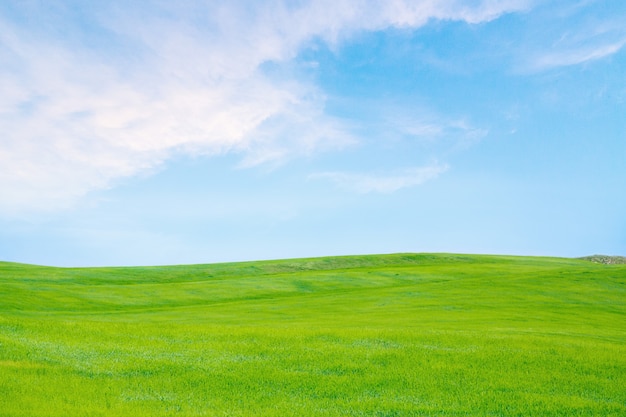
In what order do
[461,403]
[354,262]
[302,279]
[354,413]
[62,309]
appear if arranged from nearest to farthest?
[354,413]
[461,403]
[62,309]
[302,279]
[354,262]

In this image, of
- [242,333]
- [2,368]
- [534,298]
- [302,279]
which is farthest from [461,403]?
[302,279]

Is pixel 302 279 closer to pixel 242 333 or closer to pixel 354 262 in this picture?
pixel 354 262

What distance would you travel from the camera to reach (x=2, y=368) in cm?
1527

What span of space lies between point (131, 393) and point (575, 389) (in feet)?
38.2

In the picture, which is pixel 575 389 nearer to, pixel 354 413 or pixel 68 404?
pixel 354 413

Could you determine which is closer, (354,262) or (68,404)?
(68,404)

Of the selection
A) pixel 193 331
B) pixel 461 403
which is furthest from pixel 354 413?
pixel 193 331

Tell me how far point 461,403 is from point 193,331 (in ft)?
35.8

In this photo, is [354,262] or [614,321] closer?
[614,321]

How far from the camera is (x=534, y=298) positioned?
4297cm

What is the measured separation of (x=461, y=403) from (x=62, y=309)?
37.1 meters

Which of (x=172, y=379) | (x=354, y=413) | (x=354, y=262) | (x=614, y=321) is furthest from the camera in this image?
(x=354, y=262)

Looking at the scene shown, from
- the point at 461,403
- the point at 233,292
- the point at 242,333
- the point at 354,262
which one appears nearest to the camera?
the point at 461,403

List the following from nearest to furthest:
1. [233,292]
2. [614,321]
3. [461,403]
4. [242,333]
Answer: [461,403]
[242,333]
[614,321]
[233,292]
